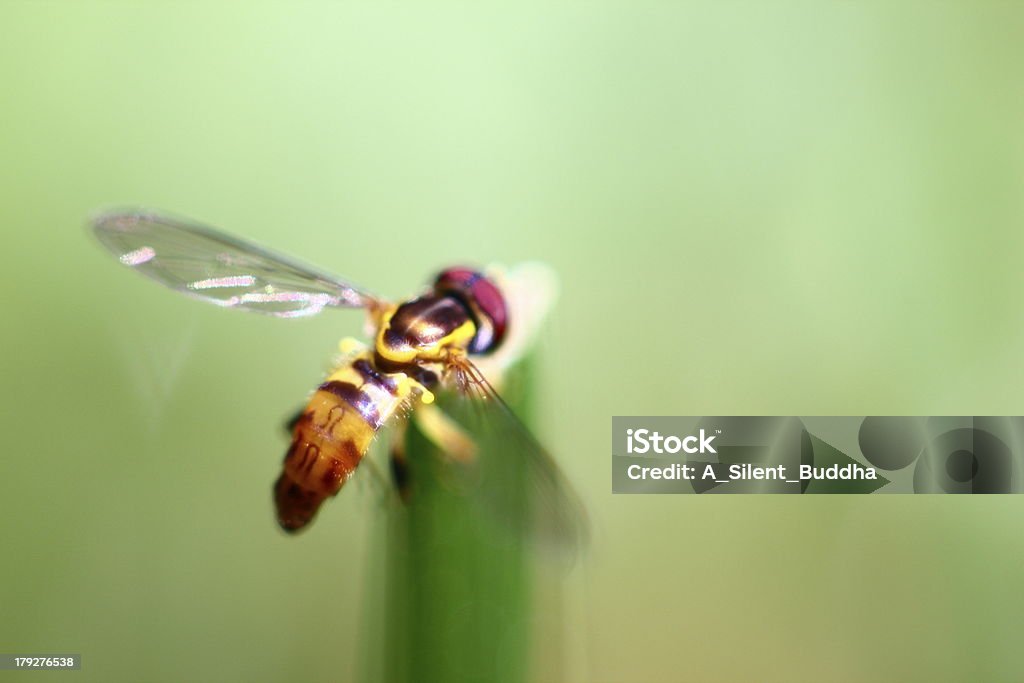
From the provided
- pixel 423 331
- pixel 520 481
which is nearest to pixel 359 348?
pixel 423 331

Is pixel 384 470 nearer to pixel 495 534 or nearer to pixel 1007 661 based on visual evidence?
pixel 495 534

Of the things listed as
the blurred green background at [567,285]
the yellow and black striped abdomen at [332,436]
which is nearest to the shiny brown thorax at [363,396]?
the yellow and black striped abdomen at [332,436]

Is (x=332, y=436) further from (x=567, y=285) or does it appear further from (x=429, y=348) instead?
(x=567, y=285)

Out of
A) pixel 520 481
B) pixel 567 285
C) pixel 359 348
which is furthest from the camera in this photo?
pixel 567 285

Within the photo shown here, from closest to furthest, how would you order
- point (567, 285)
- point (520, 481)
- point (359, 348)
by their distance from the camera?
point (520, 481) → point (359, 348) → point (567, 285)

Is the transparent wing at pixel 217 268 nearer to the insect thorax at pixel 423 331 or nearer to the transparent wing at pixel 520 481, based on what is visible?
the insect thorax at pixel 423 331

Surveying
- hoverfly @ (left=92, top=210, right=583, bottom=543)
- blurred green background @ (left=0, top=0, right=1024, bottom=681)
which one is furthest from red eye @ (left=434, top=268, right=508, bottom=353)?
blurred green background @ (left=0, top=0, right=1024, bottom=681)

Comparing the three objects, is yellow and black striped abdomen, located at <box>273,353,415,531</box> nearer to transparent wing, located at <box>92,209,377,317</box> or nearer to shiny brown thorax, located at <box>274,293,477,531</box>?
shiny brown thorax, located at <box>274,293,477,531</box>
